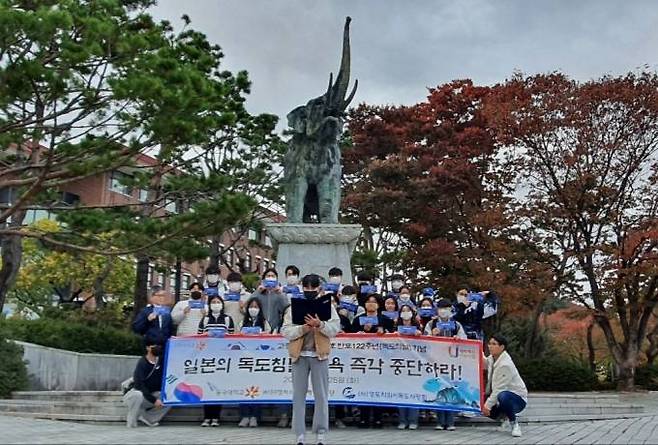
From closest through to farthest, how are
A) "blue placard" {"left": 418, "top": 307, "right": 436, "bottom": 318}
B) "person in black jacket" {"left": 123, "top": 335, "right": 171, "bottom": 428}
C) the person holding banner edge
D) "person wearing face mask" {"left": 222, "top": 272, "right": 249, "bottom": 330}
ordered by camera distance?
the person holding banner edge
"person in black jacket" {"left": 123, "top": 335, "right": 171, "bottom": 428}
"blue placard" {"left": 418, "top": 307, "right": 436, "bottom": 318}
"person wearing face mask" {"left": 222, "top": 272, "right": 249, "bottom": 330}

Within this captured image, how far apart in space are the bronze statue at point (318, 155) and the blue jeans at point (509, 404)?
20.7 ft

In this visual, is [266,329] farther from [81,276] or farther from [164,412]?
[81,276]

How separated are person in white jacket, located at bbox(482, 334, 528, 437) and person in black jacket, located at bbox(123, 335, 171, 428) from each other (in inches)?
161

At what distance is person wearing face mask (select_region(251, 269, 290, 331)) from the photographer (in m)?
9.90

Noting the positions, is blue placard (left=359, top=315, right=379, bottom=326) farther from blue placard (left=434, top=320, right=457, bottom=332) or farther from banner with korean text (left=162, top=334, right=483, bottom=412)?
blue placard (left=434, top=320, right=457, bottom=332)

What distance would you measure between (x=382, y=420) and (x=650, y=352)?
58.5ft

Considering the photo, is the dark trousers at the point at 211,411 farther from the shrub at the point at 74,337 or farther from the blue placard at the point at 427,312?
the shrub at the point at 74,337

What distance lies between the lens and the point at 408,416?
29.3 ft

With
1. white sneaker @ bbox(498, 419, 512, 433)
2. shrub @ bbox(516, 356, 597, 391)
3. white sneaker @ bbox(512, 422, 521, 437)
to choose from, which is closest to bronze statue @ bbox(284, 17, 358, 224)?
white sneaker @ bbox(498, 419, 512, 433)

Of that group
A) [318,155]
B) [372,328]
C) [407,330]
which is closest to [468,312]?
[407,330]

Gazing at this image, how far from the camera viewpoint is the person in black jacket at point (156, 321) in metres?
9.26

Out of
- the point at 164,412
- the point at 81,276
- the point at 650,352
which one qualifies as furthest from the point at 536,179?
the point at 81,276

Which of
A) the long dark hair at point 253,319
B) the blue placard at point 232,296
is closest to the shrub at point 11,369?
the blue placard at point 232,296

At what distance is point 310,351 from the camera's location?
689 centimetres
